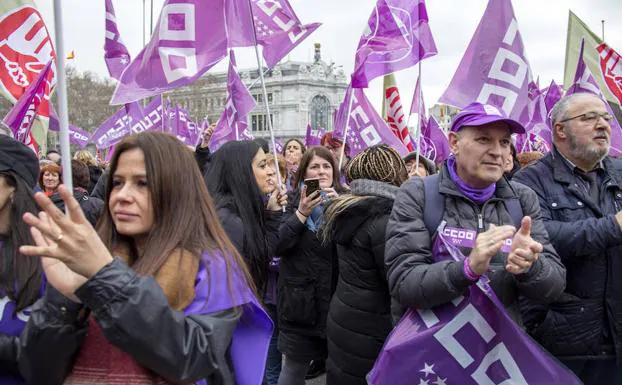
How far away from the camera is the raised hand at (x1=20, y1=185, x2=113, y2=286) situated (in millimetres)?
1507

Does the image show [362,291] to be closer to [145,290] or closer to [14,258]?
[14,258]

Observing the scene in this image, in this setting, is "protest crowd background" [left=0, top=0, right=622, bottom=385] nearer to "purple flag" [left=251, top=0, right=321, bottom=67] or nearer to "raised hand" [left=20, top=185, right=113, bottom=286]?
"raised hand" [left=20, top=185, right=113, bottom=286]

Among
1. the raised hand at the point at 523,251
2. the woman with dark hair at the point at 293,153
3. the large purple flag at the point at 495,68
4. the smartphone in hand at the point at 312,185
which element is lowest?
the woman with dark hair at the point at 293,153

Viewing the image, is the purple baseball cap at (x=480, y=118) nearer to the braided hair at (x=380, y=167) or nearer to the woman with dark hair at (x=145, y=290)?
the braided hair at (x=380, y=167)

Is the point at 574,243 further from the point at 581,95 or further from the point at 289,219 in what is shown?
the point at 289,219

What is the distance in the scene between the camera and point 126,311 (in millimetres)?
1587

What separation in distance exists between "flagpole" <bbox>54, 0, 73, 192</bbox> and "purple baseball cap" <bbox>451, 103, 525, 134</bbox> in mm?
1634

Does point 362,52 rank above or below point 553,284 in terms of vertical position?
above

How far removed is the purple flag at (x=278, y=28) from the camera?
6.61 m

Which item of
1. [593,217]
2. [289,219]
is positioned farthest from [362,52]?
[593,217]

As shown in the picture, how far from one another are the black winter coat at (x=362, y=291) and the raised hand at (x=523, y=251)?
3.47 feet

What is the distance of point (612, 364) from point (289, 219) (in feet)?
7.01

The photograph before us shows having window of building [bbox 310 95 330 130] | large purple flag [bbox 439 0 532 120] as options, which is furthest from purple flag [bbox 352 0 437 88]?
window of building [bbox 310 95 330 130]

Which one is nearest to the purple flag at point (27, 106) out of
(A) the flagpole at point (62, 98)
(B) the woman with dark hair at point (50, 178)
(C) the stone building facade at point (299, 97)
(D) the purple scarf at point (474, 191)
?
(B) the woman with dark hair at point (50, 178)
